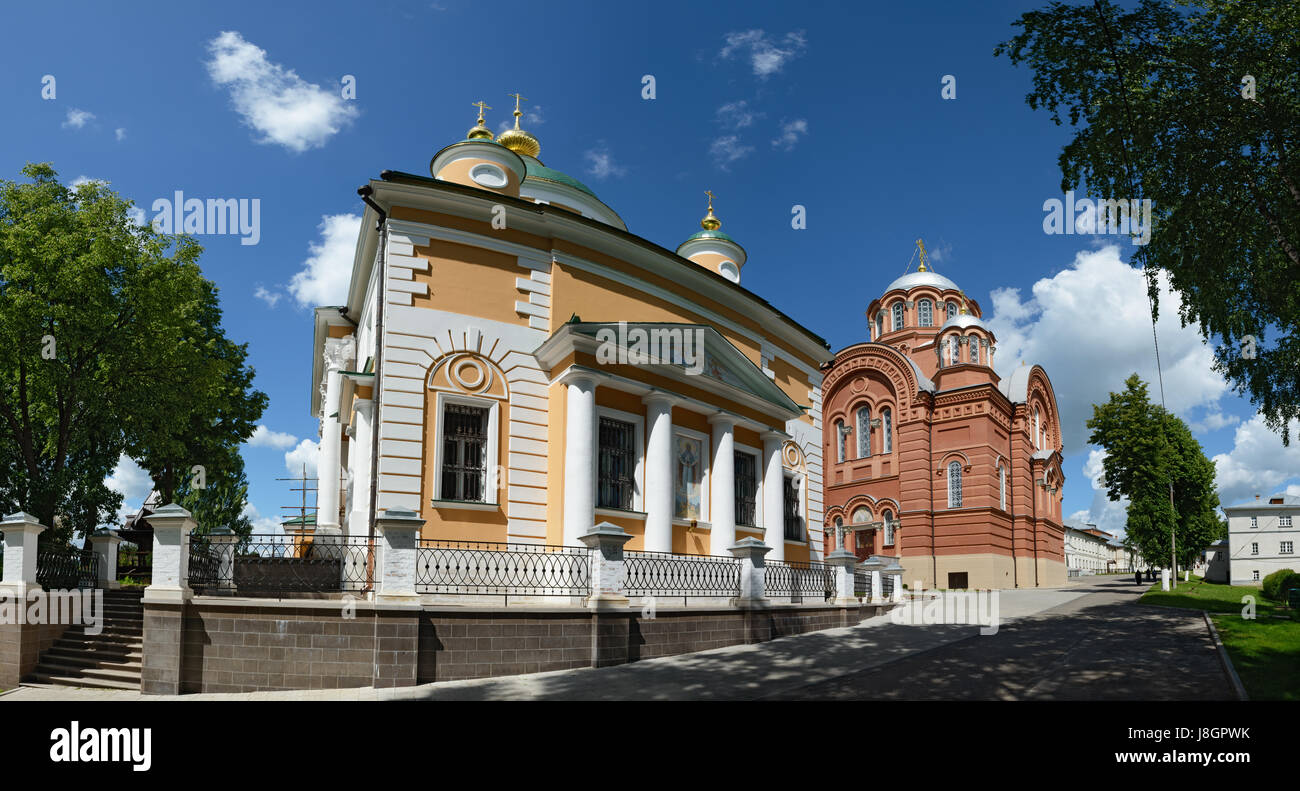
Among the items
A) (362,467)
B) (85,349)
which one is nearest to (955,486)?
(362,467)

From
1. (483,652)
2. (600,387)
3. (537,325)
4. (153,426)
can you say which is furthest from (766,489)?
(153,426)

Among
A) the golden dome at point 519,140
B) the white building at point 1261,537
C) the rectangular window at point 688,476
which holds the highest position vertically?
the golden dome at point 519,140

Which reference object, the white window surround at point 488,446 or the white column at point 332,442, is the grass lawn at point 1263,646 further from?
the white column at point 332,442

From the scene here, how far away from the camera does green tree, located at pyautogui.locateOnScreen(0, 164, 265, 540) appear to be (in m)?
18.9

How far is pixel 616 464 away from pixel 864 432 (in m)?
23.5

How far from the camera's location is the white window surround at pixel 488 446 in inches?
511

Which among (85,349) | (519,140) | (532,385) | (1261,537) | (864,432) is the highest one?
(519,140)

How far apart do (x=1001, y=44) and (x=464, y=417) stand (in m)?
10.3

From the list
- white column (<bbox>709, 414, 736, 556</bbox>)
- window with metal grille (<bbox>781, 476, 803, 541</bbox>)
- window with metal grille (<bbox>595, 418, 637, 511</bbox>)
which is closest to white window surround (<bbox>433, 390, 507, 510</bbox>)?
window with metal grille (<bbox>595, 418, 637, 511</bbox>)

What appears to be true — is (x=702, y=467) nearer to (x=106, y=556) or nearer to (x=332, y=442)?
(x=332, y=442)

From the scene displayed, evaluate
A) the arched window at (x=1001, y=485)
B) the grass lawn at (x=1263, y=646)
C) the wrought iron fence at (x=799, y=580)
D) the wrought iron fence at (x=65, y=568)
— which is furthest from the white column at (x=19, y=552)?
the arched window at (x=1001, y=485)

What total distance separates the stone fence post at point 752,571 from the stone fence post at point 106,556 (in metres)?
11.5

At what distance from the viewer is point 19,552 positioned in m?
12.5

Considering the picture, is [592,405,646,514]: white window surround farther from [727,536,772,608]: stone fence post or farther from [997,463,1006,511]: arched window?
[997,463,1006,511]: arched window
